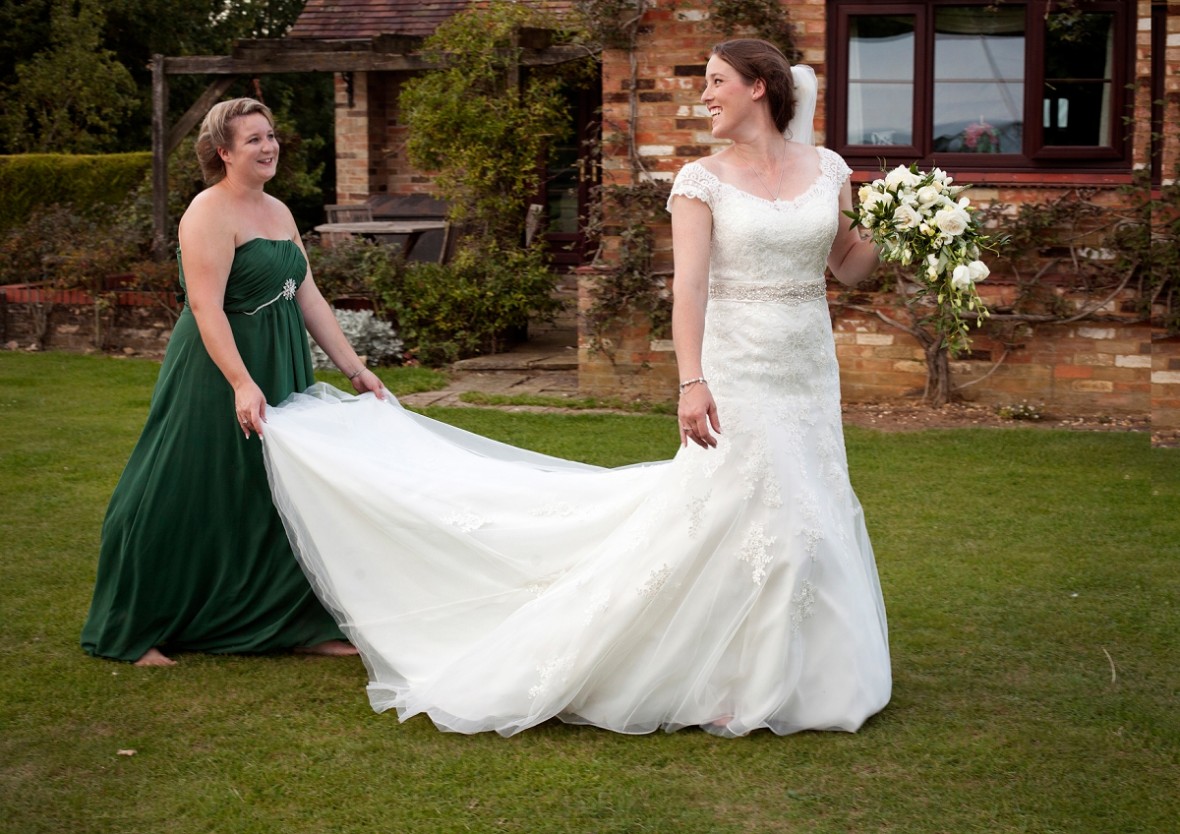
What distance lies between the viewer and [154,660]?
15.8 feet

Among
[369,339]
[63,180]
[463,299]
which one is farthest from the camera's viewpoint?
[63,180]

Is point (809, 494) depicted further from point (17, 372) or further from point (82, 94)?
point (82, 94)

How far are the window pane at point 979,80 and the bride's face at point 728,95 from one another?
20.6 ft

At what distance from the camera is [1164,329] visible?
9.06 meters

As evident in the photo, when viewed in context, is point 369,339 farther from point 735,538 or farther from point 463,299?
point 735,538

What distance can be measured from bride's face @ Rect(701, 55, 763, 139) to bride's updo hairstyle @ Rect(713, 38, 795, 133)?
0.7 inches

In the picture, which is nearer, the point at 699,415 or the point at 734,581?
the point at 699,415

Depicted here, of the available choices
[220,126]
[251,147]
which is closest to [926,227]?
[251,147]

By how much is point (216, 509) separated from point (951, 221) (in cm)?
270

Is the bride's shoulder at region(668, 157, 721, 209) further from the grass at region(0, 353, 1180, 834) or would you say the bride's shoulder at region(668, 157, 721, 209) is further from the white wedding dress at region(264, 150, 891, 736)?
the grass at region(0, 353, 1180, 834)

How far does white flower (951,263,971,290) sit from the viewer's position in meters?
4.07

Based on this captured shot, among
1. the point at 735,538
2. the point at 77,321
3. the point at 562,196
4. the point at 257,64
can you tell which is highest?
the point at 257,64

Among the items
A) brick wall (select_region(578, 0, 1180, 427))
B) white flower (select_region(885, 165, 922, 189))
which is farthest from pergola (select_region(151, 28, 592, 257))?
white flower (select_region(885, 165, 922, 189))

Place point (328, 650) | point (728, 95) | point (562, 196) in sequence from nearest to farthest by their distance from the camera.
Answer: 1. point (728, 95)
2. point (328, 650)
3. point (562, 196)
